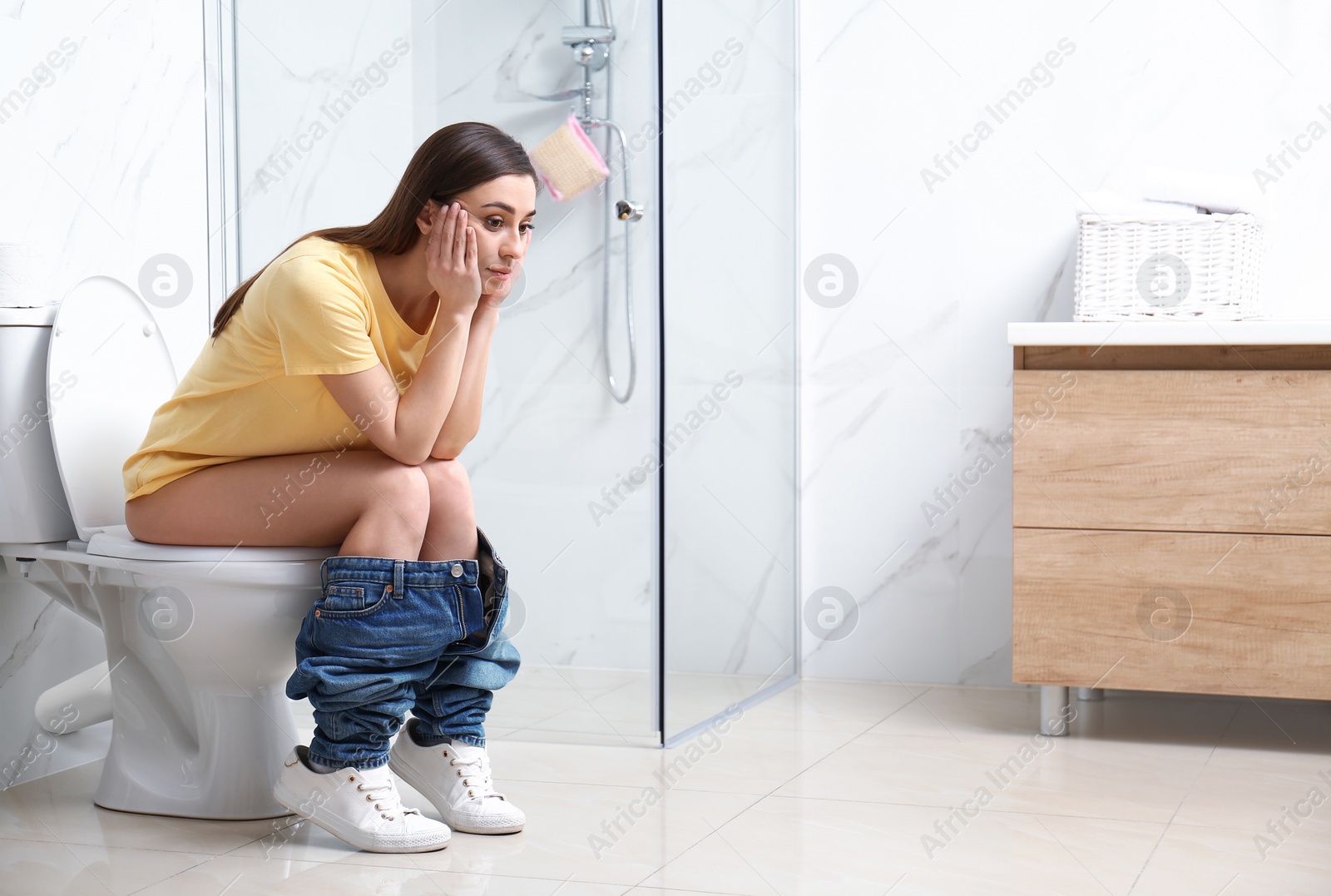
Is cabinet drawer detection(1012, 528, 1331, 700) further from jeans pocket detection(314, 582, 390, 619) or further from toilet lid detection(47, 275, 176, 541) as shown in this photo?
toilet lid detection(47, 275, 176, 541)

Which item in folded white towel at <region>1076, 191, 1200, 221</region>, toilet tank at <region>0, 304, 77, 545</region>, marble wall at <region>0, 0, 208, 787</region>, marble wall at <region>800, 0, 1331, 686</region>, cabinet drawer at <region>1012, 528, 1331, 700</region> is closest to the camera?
toilet tank at <region>0, 304, 77, 545</region>

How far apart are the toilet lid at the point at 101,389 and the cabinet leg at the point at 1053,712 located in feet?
4.52

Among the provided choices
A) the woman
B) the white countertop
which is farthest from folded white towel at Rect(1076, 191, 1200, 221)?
the woman

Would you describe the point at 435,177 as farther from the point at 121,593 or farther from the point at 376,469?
the point at 121,593

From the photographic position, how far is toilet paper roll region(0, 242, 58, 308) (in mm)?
1599

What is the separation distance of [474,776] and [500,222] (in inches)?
26.3

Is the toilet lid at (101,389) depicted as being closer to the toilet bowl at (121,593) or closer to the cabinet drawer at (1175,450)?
the toilet bowl at (121,593)

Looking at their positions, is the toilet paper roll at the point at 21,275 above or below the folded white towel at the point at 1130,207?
below

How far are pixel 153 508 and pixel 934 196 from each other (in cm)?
147

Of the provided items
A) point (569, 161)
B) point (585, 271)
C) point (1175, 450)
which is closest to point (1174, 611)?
point (1175, 450)

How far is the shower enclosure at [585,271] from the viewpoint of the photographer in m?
1.87

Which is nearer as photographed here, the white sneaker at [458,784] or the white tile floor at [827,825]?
the white tile floor at [827,825]

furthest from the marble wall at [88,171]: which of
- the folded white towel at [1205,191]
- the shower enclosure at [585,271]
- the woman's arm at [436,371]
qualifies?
the folded white towel at [1205,191]

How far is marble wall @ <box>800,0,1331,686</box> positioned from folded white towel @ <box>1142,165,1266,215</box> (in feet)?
0.85
